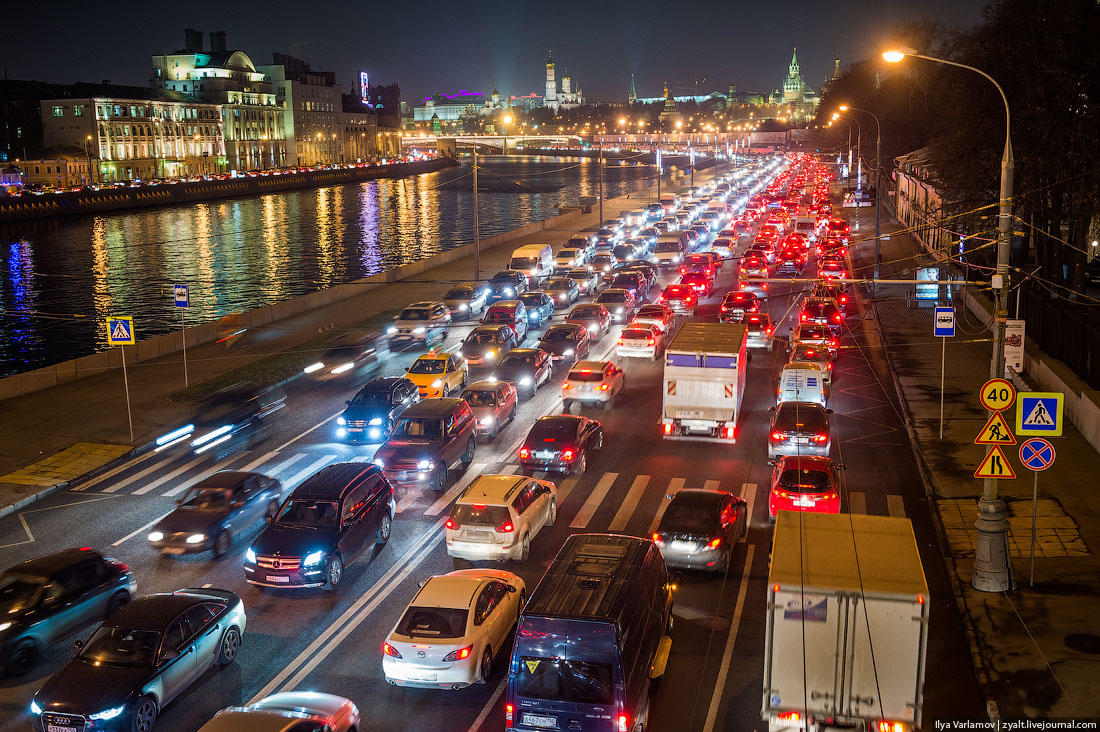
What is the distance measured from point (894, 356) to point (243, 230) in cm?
10189

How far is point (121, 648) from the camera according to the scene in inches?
512

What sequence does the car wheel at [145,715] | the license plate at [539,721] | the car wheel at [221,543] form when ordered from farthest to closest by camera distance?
1. the car wheel at [221,543]
2. the car wheel at [145,715]
3. the license plate at [539,721]

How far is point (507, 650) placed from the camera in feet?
46.3

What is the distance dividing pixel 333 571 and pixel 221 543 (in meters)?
3.16

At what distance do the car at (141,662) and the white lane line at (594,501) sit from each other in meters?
7.32

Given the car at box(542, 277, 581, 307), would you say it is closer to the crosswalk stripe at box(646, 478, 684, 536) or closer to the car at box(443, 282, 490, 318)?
the car at box(443, 282, 490, 318)

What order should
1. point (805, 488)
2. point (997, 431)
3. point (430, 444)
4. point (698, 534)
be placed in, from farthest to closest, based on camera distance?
point (430, 444)
point (805, 488)
point (698, 534)
point (997, 431)

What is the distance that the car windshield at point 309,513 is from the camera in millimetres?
17312

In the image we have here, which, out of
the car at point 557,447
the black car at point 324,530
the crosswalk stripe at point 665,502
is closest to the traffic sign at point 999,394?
the crosswalk stripe at point 665,502

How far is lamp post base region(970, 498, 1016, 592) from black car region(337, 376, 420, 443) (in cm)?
1497

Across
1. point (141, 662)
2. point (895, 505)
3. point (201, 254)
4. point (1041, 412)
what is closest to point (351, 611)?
point (141, 662)

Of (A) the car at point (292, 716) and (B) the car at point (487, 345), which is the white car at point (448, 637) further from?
(B) the car at point (487, 345)

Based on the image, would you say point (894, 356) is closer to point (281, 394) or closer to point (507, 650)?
point (281, 394)

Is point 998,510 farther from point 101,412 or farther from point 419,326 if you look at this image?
point 419,326
